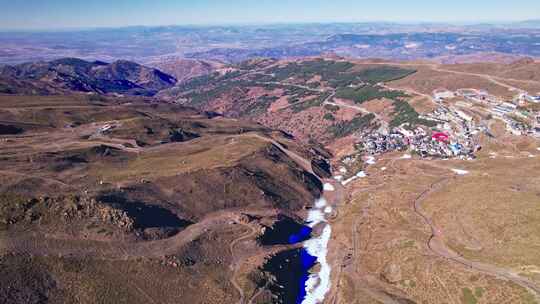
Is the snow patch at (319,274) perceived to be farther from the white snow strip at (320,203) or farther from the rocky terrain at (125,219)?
the white snow strip at (320,203)

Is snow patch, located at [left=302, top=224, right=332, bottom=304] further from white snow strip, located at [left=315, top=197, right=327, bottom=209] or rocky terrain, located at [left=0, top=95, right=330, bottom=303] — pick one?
white snow strip, located at [left=315, top=197, right=327, bottom=209]

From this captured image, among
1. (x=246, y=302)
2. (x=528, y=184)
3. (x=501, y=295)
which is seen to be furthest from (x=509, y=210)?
(x=246, y=302)

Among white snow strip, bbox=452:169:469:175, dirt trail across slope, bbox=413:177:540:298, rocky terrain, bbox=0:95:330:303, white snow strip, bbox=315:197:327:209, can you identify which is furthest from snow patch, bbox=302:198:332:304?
white snow strip, bbox=452:169:469:175

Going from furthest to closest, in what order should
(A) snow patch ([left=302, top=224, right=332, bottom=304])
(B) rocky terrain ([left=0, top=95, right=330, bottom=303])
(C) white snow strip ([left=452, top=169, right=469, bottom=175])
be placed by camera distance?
(C) white snow strip ([left=452, top=169, right=469, bottom=175]), (A) snow patch ([left=302, top=224, right=332, bottom=304]), (B) rocky terrain ([left=0, top=95, right=330, bottom=303])

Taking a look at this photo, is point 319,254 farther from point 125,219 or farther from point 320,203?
point 125,219

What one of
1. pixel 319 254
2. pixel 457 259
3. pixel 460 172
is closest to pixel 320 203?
pixel 319 254

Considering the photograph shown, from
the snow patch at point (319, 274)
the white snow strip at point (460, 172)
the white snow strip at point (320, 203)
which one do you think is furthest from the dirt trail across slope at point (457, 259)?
the white snow strip at point (320, 203)

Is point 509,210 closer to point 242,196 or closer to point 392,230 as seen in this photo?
point 392,230

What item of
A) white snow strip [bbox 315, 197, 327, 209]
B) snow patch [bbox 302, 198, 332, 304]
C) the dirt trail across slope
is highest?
the dirt trail across slope

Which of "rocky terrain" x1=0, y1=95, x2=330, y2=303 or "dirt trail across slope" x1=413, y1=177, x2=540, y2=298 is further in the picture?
"dirt trail across slope" x1=413, y1=177, x2=540, y2=298

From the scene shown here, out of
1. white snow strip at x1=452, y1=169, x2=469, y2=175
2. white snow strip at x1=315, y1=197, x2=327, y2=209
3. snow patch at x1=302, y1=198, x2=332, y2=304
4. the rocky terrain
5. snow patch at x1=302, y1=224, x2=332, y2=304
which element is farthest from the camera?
white snow strip at x1=452, y1=169, x2=469, y2=175

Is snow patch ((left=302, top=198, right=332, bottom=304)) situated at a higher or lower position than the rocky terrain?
lower
